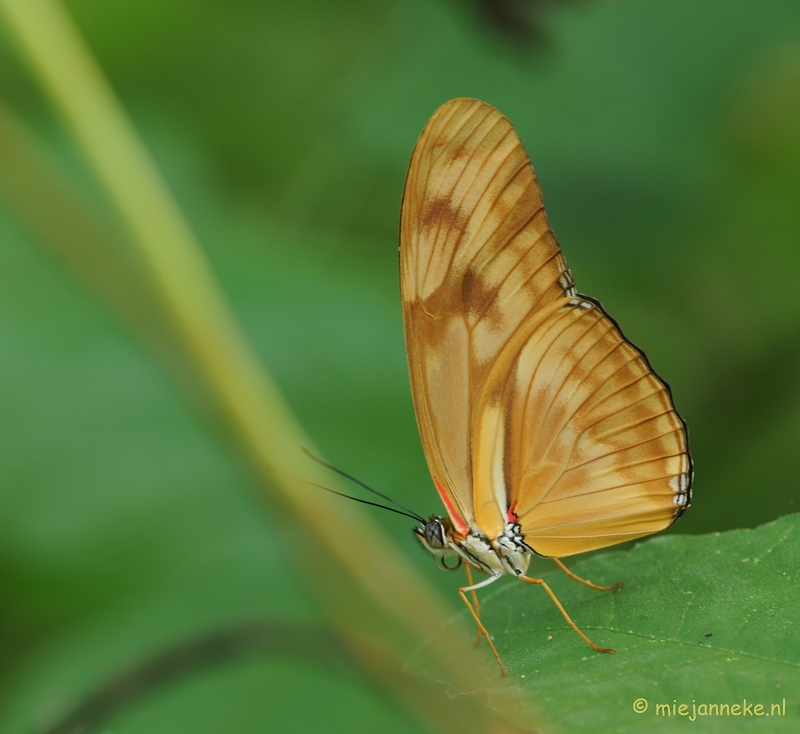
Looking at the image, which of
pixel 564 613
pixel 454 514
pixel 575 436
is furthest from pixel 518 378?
pixel 564 613

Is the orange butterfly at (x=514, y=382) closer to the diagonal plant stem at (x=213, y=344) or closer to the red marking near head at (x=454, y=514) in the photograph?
the red marking near head at (x=454, y=514)

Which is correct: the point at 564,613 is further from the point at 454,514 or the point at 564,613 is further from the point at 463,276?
the point at 463,276

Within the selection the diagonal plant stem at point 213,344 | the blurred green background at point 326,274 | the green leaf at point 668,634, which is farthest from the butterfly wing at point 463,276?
the blurred green background at point 326,274

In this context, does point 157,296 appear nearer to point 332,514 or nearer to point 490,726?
point 332,514

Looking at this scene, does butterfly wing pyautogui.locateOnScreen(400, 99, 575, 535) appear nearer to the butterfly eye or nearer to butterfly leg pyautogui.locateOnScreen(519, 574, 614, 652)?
the butterfly eye

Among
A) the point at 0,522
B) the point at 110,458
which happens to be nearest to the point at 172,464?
the point at 110,458
